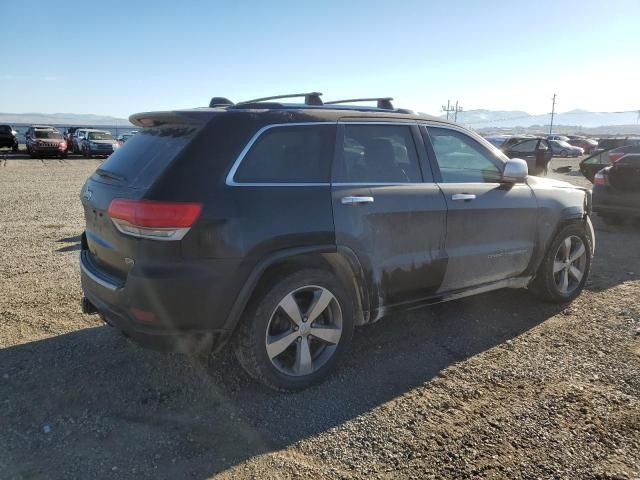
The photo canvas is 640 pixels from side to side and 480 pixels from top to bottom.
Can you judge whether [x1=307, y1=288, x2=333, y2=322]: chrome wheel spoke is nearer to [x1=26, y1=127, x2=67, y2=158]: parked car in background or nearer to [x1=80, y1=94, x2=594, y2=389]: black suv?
[x1=80, y1=94, x2=594, y2=389]: black suv

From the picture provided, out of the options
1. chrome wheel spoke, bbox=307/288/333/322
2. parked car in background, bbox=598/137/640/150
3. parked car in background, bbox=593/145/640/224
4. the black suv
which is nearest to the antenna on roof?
the black suv

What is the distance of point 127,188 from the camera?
2.95m

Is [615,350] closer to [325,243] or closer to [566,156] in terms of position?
[325,243]

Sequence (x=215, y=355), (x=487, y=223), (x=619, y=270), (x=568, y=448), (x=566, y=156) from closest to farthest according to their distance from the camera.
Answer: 1. (x=568, y=448)
2. (x=215, y=355)
3. (x=487, y=223)
4. (x=619, y=270)
5. (x=566, y=156)

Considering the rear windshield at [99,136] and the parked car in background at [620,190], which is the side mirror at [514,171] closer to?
the parked car in background at [620,190]

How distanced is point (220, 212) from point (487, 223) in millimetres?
2301

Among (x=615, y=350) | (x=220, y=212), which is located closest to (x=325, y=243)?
Result: (x=220, y=212)

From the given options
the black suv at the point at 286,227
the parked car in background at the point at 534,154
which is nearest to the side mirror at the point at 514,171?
the black suv at the point at 286,227

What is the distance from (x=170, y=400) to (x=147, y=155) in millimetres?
1559

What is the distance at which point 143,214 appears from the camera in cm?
273

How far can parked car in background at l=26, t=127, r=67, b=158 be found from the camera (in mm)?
26328

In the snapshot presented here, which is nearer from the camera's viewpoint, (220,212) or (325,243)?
(220,212)

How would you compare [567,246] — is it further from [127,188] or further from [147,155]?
[127,188]

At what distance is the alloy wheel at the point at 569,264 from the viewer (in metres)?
4.80
